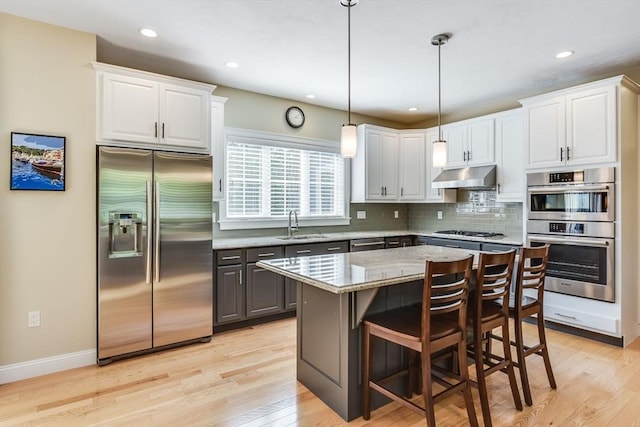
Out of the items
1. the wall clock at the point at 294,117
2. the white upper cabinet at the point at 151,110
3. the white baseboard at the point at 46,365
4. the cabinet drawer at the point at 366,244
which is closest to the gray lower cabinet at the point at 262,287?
the cabinet drawer at the point at 366,244

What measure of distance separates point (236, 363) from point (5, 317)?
69.2 inches

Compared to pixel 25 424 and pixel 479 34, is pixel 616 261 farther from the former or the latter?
pixel 25 424

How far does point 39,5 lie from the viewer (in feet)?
8.39

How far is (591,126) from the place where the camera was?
11.4ft

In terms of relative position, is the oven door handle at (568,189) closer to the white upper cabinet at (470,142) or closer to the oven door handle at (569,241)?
the oven door handle at (569,241)

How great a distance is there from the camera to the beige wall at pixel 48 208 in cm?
270

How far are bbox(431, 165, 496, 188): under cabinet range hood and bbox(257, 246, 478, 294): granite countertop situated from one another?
5.65 feet

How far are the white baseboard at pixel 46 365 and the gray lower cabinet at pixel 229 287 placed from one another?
1122 millimetres

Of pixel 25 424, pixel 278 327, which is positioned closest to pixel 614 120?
pixel 278 327

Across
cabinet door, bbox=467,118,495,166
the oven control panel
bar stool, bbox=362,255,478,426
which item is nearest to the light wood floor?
bar stool, bbox=362,255,478,426

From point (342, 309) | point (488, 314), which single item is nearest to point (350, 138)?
point (342, 309)

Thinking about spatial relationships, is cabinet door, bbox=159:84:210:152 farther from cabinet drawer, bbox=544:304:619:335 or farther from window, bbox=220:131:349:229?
cabinet drawer, bbox=544:304:619:335

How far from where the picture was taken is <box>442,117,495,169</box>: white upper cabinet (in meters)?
4.60

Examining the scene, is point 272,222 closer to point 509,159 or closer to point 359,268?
point 359,268
